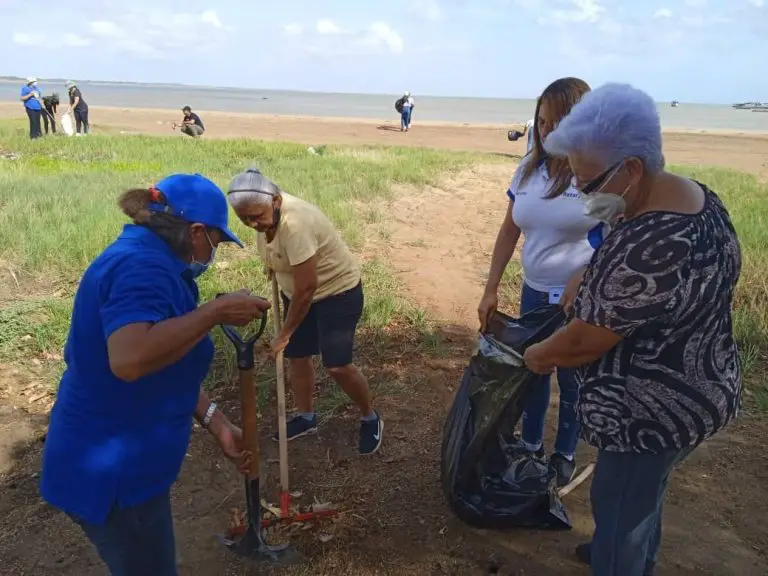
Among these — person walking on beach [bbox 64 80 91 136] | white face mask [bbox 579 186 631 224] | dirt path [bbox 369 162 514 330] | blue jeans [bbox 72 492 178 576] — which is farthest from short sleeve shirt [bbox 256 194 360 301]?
person walking on beach [bbox 64 80 91 136]

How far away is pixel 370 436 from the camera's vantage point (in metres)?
3.55

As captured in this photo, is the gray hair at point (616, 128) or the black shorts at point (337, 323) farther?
the black shorts at point (337, 323)

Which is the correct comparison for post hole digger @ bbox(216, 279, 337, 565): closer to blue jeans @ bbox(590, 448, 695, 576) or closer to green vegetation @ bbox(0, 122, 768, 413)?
green vegetation @ bbox(0, 122, 768, 413)

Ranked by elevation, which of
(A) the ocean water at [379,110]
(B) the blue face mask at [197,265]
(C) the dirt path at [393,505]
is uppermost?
(A) the ocean water at [379,110]

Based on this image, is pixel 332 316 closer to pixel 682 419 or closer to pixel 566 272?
pixel 566 272

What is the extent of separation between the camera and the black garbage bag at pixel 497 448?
2482 millimetres

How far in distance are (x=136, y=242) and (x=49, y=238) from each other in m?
5.13

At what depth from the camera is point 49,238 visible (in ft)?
20.0

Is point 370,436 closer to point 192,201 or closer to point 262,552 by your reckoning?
point 262,552

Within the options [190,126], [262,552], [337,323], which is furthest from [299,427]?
[190,126]

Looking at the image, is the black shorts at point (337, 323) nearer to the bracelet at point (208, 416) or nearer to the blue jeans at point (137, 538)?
the bracelet at point (208, 416)

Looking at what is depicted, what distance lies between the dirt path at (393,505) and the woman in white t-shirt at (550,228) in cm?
52

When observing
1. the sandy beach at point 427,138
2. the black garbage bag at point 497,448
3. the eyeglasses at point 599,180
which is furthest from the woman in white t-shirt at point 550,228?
the sandy beach at point 427,138

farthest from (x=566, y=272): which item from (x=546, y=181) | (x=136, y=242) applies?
(x=136, y=242)
